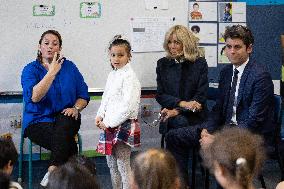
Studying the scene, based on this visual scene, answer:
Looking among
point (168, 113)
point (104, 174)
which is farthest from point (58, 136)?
point (104, 174)

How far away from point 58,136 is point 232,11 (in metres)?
2.07

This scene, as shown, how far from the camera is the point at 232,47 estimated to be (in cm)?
340

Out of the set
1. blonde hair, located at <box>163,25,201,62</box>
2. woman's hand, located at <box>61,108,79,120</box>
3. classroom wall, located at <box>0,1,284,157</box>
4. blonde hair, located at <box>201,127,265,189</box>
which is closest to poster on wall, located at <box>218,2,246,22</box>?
classroom wall, located at <box>0,1,284,157</box>

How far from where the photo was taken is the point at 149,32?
4414 mm

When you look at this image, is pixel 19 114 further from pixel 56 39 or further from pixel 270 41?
pixel 270 41

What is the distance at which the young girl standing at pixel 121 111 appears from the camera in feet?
11.7

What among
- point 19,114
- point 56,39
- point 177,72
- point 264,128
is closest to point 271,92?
point 264,128

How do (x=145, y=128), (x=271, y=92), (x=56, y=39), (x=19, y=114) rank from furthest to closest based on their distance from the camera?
(x=145, y=128), (x=19, y=114), (x=56, y=39), (x=271, y=92)

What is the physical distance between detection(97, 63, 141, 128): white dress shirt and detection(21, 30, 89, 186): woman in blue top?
0.32m

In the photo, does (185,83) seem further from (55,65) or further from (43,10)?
(43,10)

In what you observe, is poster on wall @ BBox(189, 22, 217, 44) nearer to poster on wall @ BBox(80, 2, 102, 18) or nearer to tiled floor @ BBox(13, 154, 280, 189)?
poster on wall @ BBox(80, 2, 102, 18)

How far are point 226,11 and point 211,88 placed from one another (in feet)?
2.47

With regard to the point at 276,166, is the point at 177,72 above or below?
above

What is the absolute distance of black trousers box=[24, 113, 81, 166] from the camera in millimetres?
3602
